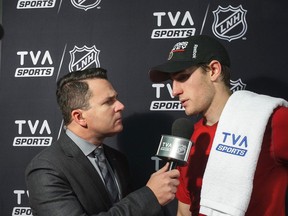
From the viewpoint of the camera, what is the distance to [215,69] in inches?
50.8

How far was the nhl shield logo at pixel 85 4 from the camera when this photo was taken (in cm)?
187

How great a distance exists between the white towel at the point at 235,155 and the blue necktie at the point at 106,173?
40cm

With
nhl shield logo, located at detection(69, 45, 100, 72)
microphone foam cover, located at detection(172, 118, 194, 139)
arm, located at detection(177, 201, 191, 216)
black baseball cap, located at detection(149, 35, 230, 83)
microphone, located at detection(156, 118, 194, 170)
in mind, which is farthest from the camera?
Answer: nhl shield logo, located at detection(69, 45, 100, 72)

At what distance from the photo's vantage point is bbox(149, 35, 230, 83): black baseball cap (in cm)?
128

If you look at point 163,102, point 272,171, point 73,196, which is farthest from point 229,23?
point 73,196

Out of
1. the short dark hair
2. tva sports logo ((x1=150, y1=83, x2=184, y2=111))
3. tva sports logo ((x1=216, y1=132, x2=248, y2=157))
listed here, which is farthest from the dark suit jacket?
tva sports logo ((x1=150, y1=83, x2=184, y2=111))

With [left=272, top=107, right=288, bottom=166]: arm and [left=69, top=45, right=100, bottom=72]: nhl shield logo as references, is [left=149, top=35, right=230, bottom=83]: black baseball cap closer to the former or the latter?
[left=272, top=107, right=288, bottom=166]: arm

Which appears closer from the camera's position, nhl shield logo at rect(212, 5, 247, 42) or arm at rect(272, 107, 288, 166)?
arm at rect(272, 107, 288, 166)

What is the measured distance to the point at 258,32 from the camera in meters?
1.71

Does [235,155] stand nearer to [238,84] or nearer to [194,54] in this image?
[194,54]

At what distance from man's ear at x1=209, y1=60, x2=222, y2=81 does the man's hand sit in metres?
0.35

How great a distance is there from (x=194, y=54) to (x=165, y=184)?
1.45ft

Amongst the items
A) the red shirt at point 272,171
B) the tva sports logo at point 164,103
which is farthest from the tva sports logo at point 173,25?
the red shirt at point 272,171

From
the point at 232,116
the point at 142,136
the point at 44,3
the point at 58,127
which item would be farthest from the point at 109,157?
the point at 44,3
